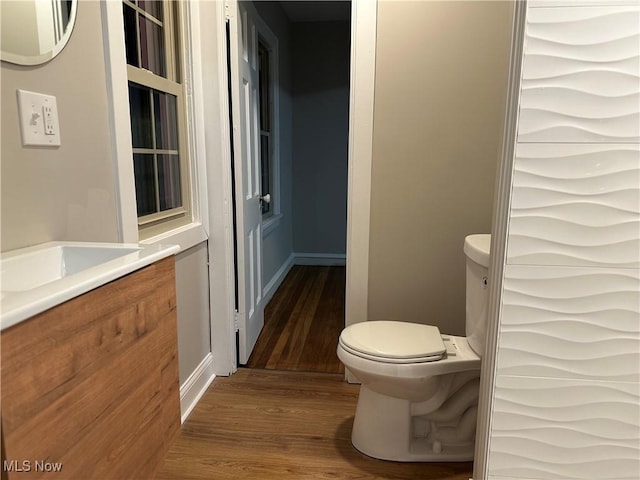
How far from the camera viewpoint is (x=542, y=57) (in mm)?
1068

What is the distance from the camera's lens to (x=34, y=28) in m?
1.04

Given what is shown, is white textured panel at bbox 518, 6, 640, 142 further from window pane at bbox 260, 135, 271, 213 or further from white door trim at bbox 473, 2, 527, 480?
window pane at bbox 260, 135, 271, 213

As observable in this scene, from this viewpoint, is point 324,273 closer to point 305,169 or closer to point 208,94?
point 305,169

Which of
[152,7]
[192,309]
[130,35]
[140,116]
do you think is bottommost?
[192,309]

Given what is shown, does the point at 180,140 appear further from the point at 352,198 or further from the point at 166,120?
the point at 352,198

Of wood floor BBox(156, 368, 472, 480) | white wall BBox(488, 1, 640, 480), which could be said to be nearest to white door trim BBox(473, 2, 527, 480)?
white wall BBox(488, 1, 640, 480)

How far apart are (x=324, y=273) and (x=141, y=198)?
9.13 ft


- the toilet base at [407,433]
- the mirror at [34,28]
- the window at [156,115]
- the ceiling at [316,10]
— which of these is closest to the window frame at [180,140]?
the window at [156,115]

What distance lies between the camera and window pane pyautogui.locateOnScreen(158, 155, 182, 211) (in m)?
1.84

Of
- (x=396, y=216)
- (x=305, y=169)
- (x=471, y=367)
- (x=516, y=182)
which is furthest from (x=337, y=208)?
(x=516, y=182)

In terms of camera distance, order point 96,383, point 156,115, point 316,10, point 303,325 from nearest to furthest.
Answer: point 96,383, point 156,115, point 303,325, point 316,10

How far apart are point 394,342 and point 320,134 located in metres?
3.13

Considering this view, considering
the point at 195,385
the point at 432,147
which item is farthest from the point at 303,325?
the point at 432,147

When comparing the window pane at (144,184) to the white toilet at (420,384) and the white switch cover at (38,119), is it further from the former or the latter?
the white toilet at (420,384)
